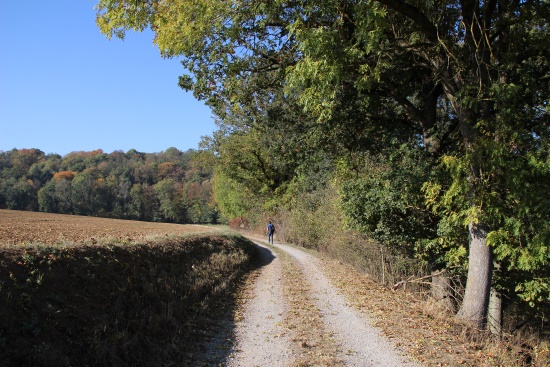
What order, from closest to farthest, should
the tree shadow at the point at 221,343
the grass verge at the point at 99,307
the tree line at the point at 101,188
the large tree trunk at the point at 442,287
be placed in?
the grass verge at the point at 99,307 → the tree shadow at the point at 221,343 → the large tree trunk at the point at 442,287 → the tree line at the point at 101,188

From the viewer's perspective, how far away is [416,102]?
46.2 feet

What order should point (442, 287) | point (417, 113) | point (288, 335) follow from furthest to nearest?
point (417, 113)
point (442, 287)
point (288, 335)

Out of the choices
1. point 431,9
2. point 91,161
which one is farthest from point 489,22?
point 91,161

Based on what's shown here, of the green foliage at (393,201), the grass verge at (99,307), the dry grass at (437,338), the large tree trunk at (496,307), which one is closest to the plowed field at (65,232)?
the grass verge at (99,307)

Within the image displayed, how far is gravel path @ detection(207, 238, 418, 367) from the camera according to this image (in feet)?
19.8

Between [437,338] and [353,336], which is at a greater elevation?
[437,338]

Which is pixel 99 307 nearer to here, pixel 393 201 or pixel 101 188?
pixel 393 201

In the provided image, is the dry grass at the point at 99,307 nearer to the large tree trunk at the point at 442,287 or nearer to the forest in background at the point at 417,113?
the forest in background at the point at 417,113

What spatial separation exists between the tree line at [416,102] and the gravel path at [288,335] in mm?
2667

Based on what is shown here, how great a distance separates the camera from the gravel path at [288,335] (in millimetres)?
6023

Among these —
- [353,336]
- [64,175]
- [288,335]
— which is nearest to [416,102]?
[353,336]

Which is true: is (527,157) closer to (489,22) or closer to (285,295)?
(489,22)

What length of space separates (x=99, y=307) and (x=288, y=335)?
341 centimetres

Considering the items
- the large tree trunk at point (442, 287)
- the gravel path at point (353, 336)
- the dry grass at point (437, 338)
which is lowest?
the gravel path at point (353, 336)
